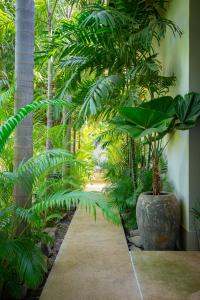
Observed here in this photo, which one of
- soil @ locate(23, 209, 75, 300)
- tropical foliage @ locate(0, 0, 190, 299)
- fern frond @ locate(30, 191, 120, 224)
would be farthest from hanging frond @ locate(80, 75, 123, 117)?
soil @ locate(23, 209, 75, 300)

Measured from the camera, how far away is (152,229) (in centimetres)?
350

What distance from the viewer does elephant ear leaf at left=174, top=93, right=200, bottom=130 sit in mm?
3354

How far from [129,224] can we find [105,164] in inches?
65.9

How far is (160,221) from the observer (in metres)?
3.45

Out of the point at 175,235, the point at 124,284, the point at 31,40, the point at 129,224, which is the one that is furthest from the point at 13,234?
the point at 129,224

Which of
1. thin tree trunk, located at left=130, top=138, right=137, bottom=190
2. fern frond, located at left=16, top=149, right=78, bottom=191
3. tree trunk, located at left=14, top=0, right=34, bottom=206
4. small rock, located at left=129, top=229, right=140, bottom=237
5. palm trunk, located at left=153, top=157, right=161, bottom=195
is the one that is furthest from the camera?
thin tree trunk, located at left=130, top=138, right=137, bottom=190

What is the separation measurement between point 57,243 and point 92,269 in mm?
1089

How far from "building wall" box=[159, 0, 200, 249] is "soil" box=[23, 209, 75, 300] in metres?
1.49

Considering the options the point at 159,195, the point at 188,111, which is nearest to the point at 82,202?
the point at 159,195

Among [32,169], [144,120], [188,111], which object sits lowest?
[32,169]

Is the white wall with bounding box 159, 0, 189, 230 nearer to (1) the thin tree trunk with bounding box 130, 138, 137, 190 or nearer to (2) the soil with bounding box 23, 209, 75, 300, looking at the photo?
(1) the thin tree trunk with bounding box 130, 138, 137, 190

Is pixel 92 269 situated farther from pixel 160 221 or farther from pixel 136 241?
pixel 136 241

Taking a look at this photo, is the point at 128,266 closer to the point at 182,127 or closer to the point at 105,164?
the point at 182,127

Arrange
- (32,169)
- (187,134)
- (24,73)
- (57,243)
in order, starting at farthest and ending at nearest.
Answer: (57,243) → (187,134) → (24,73) → (32,169)
